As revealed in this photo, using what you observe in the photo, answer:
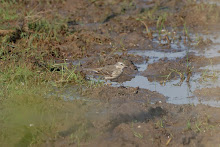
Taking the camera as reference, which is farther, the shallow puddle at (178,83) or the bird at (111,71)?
the bird at (111,71)

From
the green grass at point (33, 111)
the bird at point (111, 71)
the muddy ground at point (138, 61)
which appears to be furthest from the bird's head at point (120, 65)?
the green grass at point (33, 111)

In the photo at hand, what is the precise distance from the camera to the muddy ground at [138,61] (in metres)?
7.04

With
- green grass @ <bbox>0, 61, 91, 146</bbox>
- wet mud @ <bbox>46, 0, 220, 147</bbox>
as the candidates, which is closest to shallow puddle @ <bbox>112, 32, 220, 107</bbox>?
wet mud @ <bbox>46, 0, 220, 147</bbox>

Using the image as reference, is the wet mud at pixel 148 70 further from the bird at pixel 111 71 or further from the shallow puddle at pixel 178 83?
the bird at pixel 111 71

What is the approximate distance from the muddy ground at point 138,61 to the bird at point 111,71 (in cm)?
22

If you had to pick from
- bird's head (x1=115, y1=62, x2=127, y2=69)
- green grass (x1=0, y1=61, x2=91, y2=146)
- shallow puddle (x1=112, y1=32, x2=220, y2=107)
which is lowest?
shallow puddle (x1=112, y1=32, x2=220, y2=107)

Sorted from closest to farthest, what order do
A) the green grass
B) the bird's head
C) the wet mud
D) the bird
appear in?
the green grass < the wet mud < the bird < the bird's head

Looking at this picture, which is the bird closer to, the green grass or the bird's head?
the bird's head

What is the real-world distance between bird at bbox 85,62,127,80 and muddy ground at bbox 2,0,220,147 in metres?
0.22

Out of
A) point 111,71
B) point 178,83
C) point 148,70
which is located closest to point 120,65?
point 111,71

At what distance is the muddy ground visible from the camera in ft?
23.1

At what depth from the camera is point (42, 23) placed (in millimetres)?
12602

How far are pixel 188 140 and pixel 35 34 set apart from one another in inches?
242

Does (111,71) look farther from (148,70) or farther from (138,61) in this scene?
(138,61)
